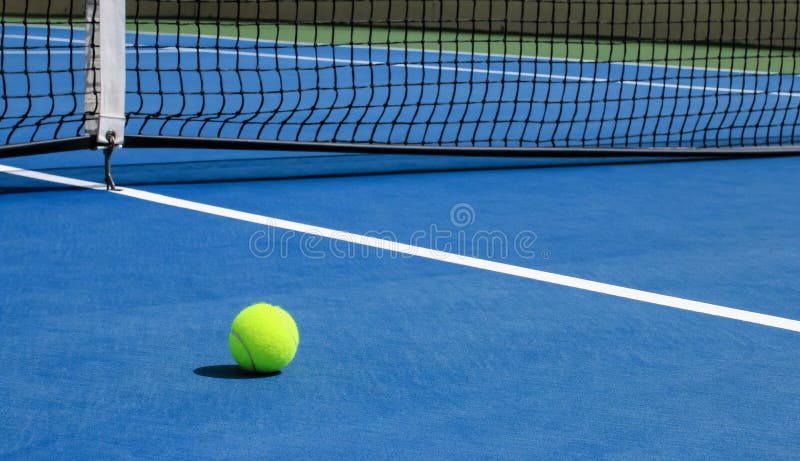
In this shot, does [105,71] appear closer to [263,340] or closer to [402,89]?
[263,340]

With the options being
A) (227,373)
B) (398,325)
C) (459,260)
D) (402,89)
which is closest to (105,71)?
(459,260)

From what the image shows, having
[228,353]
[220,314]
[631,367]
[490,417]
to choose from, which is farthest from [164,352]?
[631,367]

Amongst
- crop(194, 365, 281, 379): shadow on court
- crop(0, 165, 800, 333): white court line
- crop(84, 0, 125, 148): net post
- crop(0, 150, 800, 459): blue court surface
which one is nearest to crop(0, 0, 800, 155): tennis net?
crop(84, 0, 125, 148): net post

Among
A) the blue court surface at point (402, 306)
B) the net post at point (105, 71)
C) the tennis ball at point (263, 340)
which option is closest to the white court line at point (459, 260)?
the blue court surface at point (402, 306)

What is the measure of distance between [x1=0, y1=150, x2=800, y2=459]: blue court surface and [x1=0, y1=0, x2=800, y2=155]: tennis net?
26.1 inches

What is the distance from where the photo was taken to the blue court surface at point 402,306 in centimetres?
225

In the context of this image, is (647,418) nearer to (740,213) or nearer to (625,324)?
(625,324)

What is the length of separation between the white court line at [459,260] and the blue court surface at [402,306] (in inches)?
0.4

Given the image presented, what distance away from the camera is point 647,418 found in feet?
7.68

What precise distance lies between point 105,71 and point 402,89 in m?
4.20

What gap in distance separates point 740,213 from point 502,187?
959 mm

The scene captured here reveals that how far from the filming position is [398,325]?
2924mm

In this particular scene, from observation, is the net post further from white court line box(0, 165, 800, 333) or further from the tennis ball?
the tennis ball

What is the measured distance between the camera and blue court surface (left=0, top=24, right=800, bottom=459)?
225 centimetres
